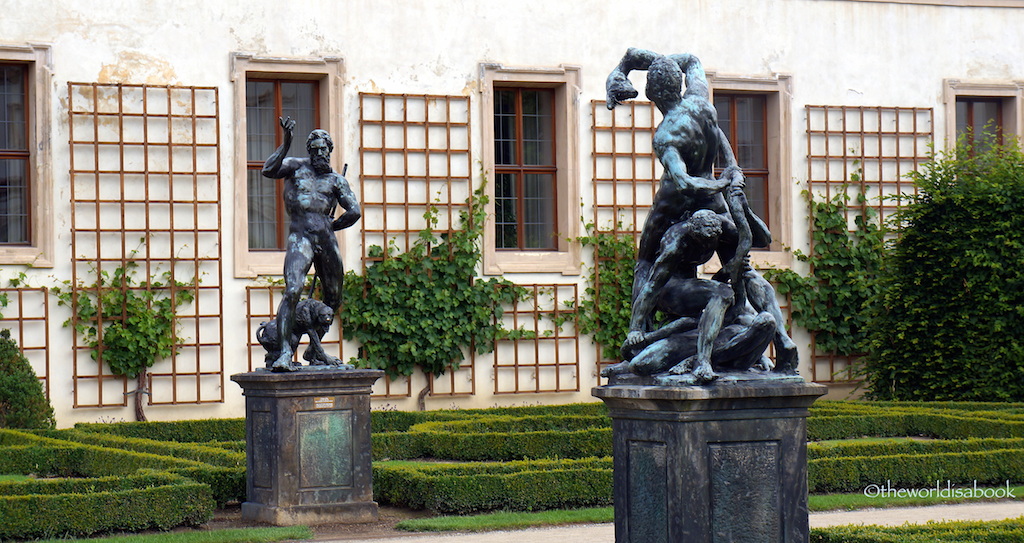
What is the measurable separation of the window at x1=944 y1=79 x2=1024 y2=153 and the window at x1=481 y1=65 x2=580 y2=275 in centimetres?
541

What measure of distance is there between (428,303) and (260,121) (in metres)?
2.91

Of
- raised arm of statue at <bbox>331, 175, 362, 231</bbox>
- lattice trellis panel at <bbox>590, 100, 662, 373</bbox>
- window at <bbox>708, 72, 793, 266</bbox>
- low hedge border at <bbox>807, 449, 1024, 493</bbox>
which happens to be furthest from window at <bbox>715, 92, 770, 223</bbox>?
raised arm of statue at <bbox>331, 175, 362, 231</bbox>

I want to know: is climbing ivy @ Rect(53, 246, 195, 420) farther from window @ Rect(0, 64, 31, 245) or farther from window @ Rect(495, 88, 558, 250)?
window @ Rect(495, 88, 558, 250)

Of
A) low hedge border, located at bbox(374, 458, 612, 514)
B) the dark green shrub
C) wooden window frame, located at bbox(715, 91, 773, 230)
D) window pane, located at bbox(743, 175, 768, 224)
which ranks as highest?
wooden window frame, located at bbox(715, 91, 773, 230)

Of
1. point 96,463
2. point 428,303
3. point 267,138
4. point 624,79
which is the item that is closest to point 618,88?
point 624,79

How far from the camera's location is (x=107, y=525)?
9.11m

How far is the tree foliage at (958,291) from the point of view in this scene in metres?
16.7

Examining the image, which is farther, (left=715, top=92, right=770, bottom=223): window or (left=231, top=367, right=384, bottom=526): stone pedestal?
(left=715, top=92, right=770, bottom=223): window

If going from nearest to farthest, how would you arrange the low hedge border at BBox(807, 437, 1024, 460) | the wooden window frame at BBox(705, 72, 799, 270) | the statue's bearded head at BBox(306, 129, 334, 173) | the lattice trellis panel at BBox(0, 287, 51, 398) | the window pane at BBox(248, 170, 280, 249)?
the statue's bearded head at BBox(306, 129, 334, 173), the low hedge border at BBox(807, 437, 1024, 460), the lattice trellis panel at BBox(0, 287, 51, 398), the window pane at BBox(248, 170, 280, 249), the wooden window frame at BBox(705, 72, 799, 270)

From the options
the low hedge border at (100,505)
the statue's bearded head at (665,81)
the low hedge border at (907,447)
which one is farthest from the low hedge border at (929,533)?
the low hedge border at (100,505)

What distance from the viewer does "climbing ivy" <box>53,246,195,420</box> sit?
15742mm

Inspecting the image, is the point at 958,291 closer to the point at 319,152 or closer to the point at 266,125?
the point at 266,125

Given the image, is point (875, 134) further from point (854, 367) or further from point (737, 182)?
point (737, 182)

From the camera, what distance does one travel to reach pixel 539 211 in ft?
60.0
